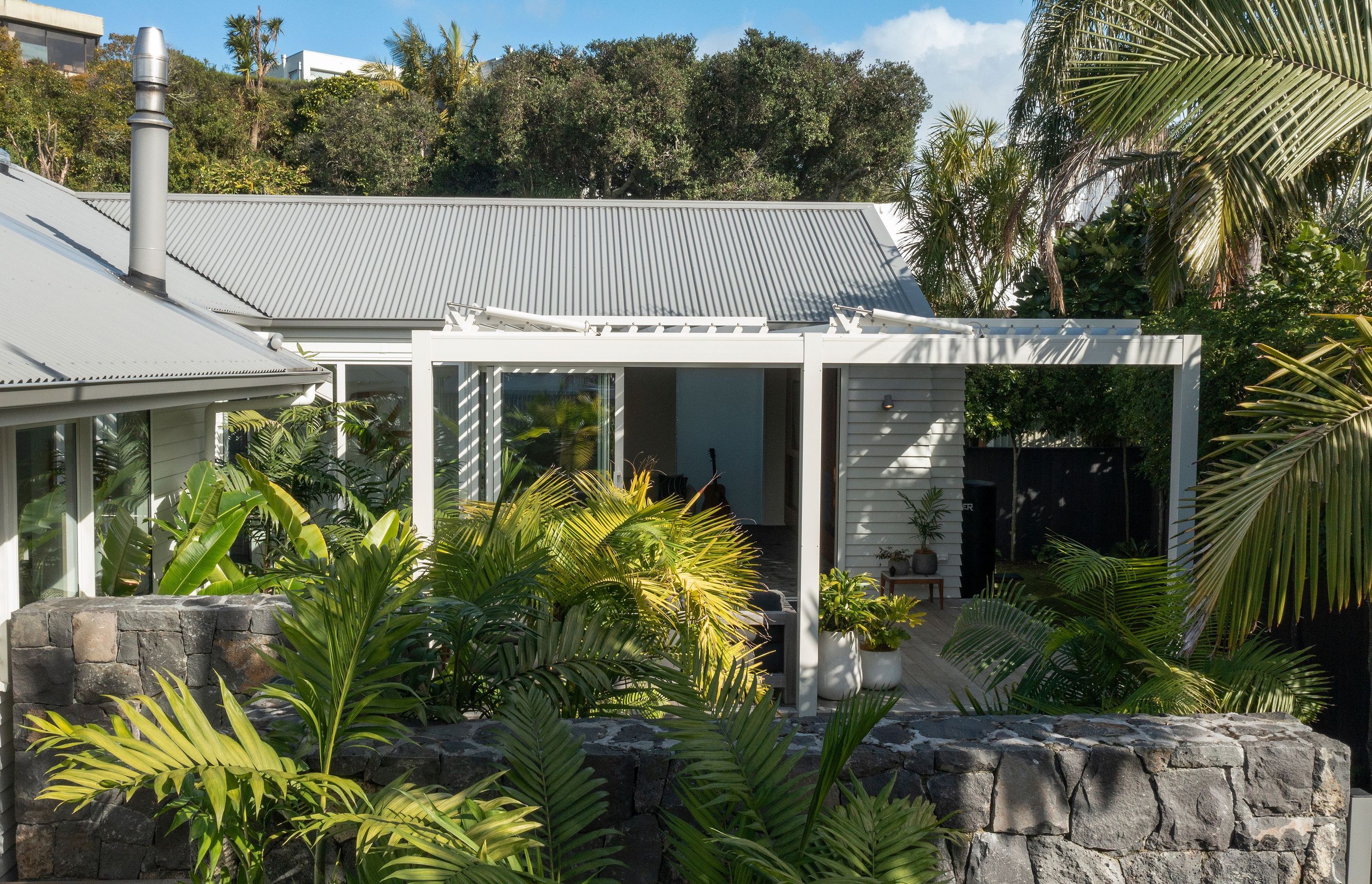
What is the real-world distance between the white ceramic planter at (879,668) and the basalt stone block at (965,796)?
377cm

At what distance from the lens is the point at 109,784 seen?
257 centimetres

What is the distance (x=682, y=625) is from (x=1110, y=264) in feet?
35.7

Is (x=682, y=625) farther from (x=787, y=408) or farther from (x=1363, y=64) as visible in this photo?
(x=787, y=408)

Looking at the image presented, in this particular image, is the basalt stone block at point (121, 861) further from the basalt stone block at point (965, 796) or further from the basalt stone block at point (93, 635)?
the basalt stone block at point (965, 796)

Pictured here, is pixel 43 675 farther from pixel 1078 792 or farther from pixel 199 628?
pixel 1078 792

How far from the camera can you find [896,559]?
10.3m

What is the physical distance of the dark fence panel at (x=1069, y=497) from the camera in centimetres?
1294

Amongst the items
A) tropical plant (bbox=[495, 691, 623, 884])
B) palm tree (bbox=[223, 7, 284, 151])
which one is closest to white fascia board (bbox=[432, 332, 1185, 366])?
tropical plant (bbox=[495, 691, 623, 884])

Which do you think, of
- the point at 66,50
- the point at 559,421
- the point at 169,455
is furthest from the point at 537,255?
the point at 66,50

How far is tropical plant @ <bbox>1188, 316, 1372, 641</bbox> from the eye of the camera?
3.66m

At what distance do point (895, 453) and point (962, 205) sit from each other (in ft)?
17.3

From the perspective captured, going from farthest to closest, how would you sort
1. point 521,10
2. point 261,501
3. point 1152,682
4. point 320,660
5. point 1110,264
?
point 521,10 < point 1110,264 < point 261,501 < point 1152,682 < point 320,660

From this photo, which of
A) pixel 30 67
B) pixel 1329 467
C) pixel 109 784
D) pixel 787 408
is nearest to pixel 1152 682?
pixel 1329 467

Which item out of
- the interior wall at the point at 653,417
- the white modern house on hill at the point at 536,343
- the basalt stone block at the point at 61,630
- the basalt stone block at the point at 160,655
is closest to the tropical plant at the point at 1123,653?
the white modern house on hill at the point at 536,343
